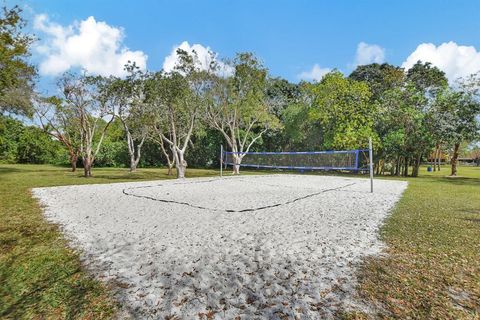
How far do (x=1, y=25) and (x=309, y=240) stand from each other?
13816 millimetres

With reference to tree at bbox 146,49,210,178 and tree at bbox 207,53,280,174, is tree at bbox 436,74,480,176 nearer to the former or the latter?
tree at bbox 207,53,280,174

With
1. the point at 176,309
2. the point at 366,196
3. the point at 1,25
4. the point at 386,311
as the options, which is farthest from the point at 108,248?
the point at 1,25

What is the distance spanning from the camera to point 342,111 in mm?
21219

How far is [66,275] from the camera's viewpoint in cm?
338

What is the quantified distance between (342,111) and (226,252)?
19362mm

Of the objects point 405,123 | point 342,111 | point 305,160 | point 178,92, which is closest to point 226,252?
point 178,92

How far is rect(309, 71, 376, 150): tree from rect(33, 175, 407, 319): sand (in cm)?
1330

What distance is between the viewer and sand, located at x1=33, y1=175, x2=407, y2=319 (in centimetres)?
276

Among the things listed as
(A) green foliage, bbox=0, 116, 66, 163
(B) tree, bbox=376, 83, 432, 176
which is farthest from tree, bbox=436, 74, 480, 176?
(A) green foliage, bbox=0, 116, 66, 163

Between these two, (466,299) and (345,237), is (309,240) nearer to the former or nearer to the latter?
(345,237)

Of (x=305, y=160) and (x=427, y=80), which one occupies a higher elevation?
(x=427, y=80)

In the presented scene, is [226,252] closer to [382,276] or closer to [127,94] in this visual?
[382,276]

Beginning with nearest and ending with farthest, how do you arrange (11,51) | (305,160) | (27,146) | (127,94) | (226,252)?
(226,252) < (11,51) < (127,94) < (305,160) < (27,146)

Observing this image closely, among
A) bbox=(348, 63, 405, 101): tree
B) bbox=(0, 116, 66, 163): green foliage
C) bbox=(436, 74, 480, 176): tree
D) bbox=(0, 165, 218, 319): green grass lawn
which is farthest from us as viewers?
bbox=(0, 116, 66, 163): green foliage
